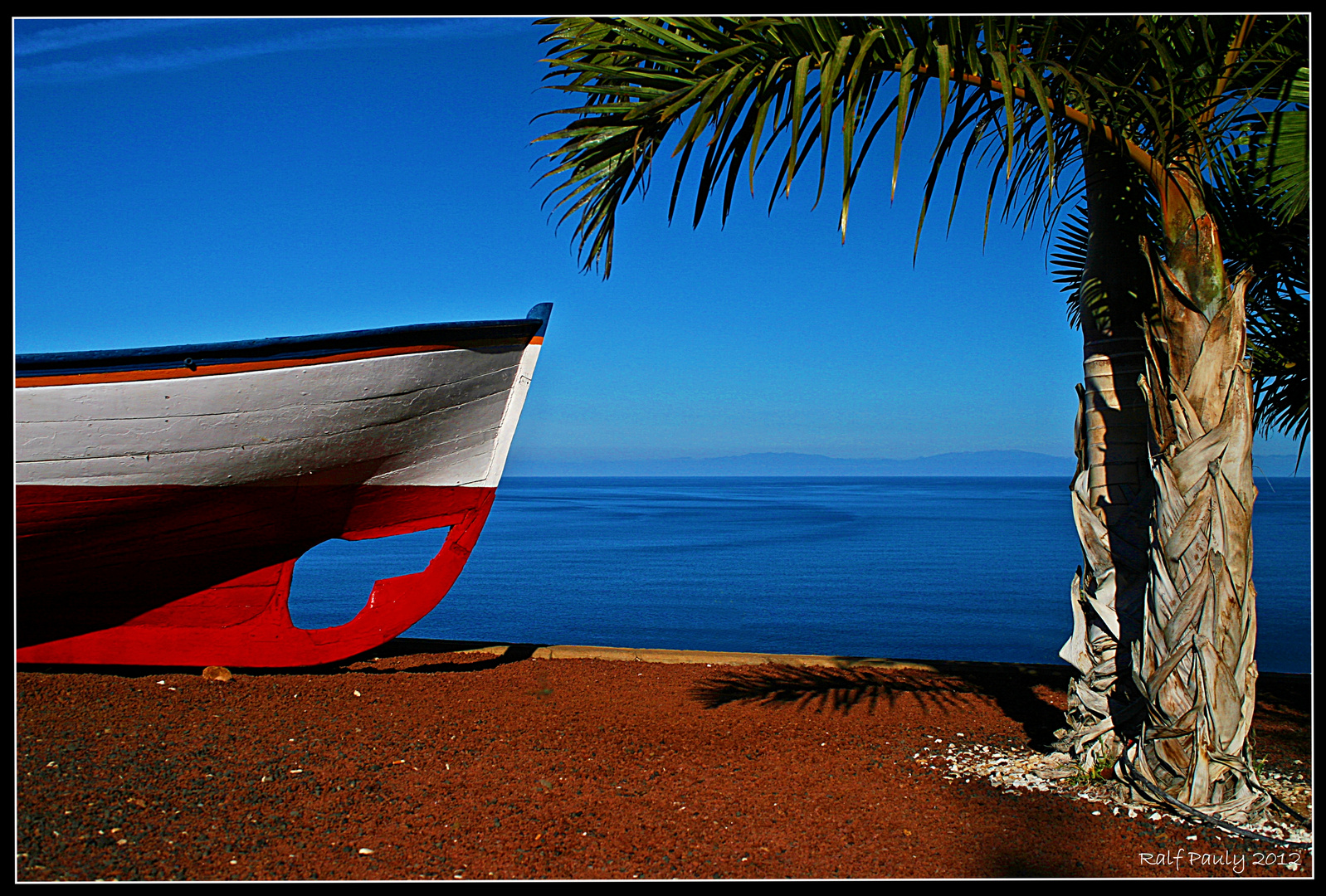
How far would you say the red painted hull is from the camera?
5.00 m

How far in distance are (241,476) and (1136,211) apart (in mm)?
4687

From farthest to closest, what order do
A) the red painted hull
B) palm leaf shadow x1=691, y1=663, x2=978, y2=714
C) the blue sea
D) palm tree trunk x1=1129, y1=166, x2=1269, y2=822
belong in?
1. the blue sea
2. the red painted hull
3. palm leaf shadow x1=691, y1=663, x2=978, y2=714
4. palm tree trunk x1=1129, y1=166, x2=1269, y2=822

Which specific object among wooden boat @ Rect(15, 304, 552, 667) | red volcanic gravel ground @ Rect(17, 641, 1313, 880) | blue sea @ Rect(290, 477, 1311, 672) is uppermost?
wooden boat @ Rect(15, 304, 552, 667)

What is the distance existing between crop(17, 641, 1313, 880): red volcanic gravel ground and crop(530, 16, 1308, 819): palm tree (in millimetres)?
501

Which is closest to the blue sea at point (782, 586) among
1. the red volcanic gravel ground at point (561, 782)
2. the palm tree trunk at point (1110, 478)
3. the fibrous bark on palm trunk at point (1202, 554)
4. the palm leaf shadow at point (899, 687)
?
the palm leaf shadow at point (899, 687)

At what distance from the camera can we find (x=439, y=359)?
16.2ft

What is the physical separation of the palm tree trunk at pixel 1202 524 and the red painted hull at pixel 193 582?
3877mm

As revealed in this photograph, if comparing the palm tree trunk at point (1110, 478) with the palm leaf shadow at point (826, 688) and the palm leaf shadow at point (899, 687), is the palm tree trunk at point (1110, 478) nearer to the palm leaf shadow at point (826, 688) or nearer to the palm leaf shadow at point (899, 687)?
the palm leaf shadow at point (899, 687)

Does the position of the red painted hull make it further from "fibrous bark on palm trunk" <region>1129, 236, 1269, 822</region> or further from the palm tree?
"fibrous bark on palm trunk" <region>1129, 236, 1269, 822</region>

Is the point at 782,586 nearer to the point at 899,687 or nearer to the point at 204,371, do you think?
the point at 899,687

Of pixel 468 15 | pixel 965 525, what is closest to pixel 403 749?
pixel 468 15

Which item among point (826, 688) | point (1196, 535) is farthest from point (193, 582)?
point (1196, 535)

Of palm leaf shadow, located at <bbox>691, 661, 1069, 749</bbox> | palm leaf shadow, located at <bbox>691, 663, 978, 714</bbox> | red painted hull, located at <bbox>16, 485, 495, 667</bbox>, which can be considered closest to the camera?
palm leaf shadow, located at <bbox>691, 661, 1069, 749</bbox>

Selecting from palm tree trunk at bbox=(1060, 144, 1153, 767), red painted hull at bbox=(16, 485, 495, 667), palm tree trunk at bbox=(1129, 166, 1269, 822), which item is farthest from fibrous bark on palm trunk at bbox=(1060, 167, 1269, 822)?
red painted hull at bbox=(16, 485, 495, 667)
